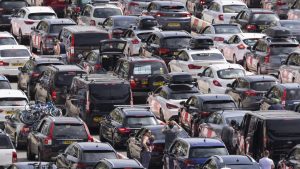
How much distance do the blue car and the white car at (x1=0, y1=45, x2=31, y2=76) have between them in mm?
18950

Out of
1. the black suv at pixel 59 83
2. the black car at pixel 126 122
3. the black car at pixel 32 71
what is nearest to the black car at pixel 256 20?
the black car at pixel 32 71

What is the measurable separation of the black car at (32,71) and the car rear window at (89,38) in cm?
366

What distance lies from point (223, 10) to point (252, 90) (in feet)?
63.7

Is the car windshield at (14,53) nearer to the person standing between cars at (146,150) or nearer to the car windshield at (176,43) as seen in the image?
the car windshield at (176,43)

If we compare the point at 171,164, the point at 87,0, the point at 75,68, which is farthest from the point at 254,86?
the point at 87,0

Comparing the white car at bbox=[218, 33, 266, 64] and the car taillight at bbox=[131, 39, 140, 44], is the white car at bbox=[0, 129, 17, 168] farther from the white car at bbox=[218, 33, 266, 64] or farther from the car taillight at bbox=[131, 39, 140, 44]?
the car taillight at bbox=[131, 39, 140, 44]

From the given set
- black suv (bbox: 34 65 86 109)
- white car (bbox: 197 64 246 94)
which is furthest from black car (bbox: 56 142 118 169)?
white car (bbox: 197 64 246 94)

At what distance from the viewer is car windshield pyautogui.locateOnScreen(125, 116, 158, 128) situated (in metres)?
42.1

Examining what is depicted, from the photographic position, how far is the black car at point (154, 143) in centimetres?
3941

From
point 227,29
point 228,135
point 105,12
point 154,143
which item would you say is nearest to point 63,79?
point 154,143

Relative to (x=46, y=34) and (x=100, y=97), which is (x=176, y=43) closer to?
(x=46, y=34)

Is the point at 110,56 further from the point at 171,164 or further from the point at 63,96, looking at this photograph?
the point at 171,164

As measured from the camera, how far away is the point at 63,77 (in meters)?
48.9

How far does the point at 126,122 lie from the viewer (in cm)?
4212
